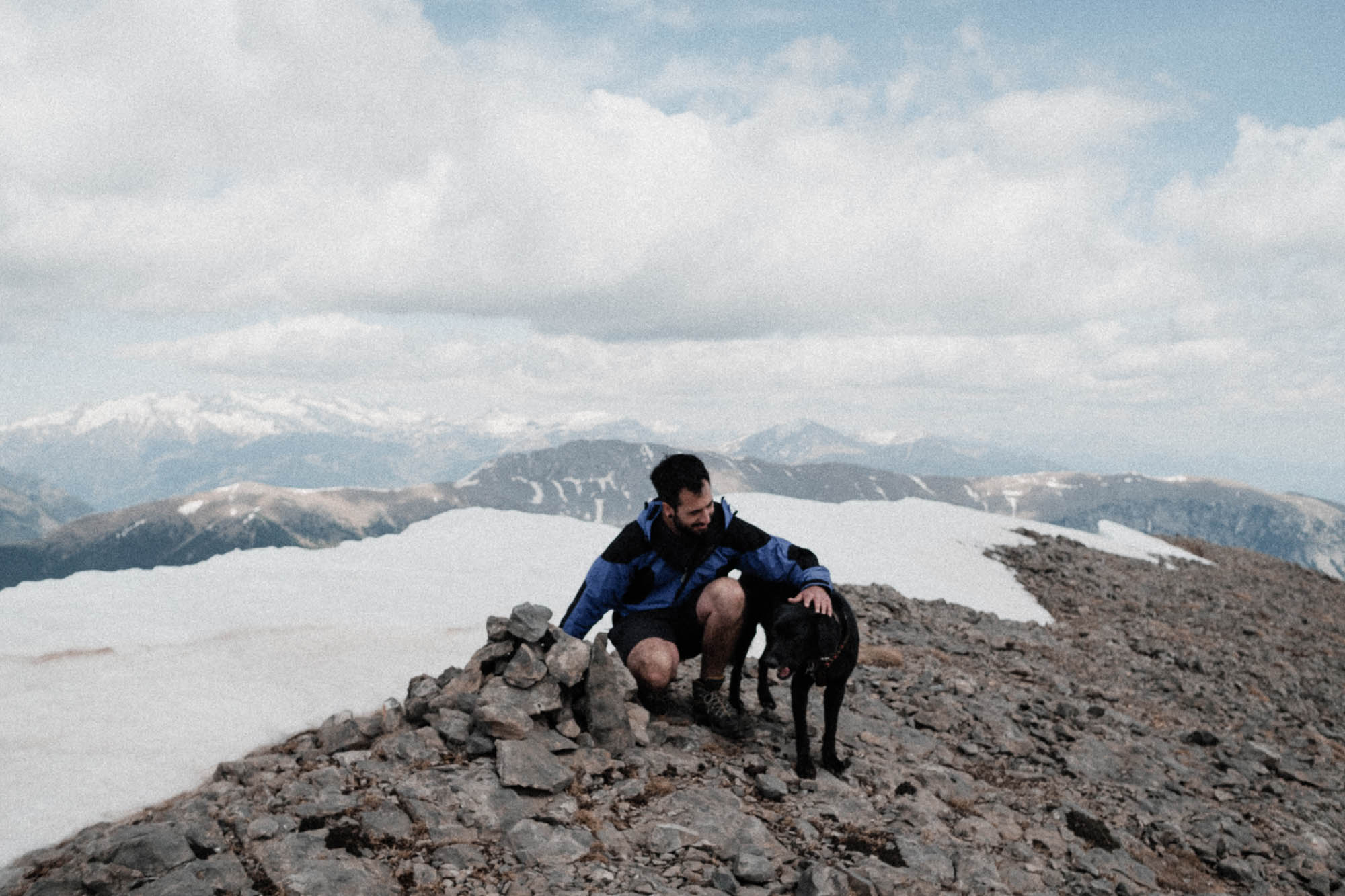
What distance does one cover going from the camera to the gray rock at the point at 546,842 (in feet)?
17.4

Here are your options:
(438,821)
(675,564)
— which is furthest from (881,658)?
(438,821)

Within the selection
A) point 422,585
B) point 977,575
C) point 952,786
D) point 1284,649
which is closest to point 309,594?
point 422,585

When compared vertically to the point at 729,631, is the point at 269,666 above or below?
below

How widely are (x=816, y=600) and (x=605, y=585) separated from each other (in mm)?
2101

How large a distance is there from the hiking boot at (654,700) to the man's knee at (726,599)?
1111mm

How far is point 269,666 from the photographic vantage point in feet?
34.3

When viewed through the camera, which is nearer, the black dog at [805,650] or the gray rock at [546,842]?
the gray rock at [546,842]

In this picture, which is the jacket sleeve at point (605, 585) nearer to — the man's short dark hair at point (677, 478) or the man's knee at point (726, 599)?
the man's short dark hair at point (677, 478)

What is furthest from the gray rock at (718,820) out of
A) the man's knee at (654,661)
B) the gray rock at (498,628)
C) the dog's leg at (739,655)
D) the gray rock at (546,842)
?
the gray rock at (498,628)

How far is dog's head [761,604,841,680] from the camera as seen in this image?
636cm

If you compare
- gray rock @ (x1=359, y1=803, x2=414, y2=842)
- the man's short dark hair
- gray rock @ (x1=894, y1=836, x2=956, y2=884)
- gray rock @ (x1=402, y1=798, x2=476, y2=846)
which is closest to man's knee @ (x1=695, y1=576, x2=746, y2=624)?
the man's short dark hair

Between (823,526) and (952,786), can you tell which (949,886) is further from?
(823,526)

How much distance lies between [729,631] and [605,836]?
2.16m

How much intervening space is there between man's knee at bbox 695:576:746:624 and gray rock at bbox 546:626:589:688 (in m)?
1.28
